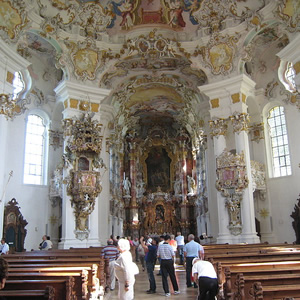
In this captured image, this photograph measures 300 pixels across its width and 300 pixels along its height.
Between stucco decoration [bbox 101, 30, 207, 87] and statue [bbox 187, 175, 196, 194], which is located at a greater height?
stucco decoration [bbox 101, 30, 207, 87]

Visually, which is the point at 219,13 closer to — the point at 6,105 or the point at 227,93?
the point at 227,93

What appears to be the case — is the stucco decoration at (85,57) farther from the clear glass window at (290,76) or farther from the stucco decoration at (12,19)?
the clear glass window at (290,76)

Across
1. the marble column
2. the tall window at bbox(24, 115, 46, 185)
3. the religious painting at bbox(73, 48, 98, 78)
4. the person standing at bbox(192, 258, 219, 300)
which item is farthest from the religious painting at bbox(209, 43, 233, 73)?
the person standing at bbox(192, 258, 219, 300)

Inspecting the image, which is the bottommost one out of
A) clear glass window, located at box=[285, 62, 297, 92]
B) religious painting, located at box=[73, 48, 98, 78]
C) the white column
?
the white column

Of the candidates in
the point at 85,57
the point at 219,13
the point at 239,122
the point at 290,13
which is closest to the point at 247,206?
the point at 239,122

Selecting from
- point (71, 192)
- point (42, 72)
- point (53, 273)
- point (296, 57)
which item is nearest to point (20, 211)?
point (71, 192)

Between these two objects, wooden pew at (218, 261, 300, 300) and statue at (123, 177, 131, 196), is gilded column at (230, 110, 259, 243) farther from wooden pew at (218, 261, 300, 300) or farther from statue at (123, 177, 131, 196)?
statue at (123, 177, 131, 196)

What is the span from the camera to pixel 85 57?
18.1 metres

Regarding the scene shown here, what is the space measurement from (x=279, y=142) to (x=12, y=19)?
1366cm

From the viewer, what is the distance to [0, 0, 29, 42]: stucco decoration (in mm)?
14438

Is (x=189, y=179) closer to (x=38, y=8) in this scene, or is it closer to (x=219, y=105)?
(x=219, y=105)

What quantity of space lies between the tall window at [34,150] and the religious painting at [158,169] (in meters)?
13.9

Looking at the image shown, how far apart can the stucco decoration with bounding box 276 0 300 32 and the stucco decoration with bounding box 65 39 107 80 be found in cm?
822

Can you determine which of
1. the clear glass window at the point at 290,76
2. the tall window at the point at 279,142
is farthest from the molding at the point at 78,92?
the clear glass window at the point at 290,76
